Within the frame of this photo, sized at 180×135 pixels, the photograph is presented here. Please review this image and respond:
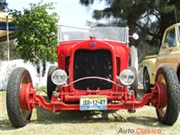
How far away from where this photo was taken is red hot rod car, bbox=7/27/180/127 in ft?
13.2

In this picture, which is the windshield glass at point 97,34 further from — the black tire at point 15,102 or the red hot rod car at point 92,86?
the black tire at point 15,102

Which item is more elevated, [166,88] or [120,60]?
[120,60]

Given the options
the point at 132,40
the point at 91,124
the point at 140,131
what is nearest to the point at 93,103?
the point at 91,124

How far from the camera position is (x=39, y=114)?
5105mm

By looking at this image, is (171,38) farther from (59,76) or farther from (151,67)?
(59,76)

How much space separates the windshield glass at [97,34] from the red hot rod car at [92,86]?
0.89 ft

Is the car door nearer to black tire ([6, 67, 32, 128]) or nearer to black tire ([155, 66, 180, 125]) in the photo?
black tire ([155, 66, 180, 125])

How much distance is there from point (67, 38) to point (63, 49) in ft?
1.48

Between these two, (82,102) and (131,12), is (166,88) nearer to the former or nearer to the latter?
(82,102)

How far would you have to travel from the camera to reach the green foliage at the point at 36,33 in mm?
9711

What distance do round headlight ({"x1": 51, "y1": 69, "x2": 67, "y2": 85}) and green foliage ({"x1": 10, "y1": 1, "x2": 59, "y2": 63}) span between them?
5.50 m

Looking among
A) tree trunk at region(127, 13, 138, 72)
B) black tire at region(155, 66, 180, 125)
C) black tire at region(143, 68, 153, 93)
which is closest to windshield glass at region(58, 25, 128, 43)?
black tire at region(155, 66, 180, 125)

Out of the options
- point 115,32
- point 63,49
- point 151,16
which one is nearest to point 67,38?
point 63,49

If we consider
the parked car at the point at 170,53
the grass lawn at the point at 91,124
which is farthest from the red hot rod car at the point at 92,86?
the parked car at the point at 170,53
